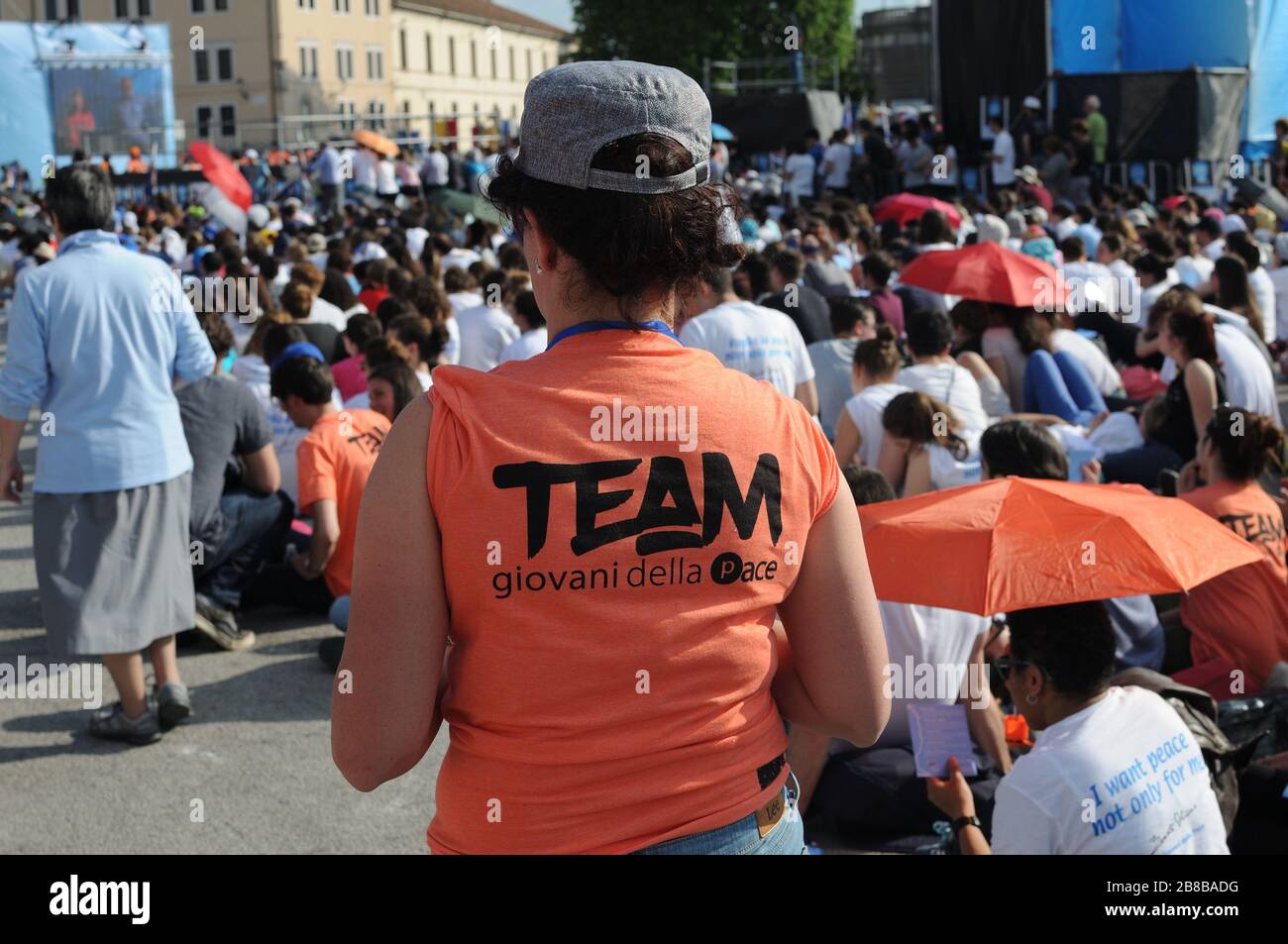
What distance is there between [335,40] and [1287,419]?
64068 mm

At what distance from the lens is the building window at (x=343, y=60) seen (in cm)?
6856

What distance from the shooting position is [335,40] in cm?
6825

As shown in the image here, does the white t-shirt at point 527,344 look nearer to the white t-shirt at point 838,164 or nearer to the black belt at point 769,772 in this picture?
the black belt at point 769,772

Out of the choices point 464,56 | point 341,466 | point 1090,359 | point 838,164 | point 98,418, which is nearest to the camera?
point 98,418

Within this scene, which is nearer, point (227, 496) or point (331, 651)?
point (331, 651)

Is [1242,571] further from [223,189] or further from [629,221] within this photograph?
[223,189]

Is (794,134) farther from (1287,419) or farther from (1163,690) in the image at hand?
(1163,690)

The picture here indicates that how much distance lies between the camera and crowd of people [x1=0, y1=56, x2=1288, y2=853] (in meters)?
1.65

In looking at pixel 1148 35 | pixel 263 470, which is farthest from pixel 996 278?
pixel 1148 35

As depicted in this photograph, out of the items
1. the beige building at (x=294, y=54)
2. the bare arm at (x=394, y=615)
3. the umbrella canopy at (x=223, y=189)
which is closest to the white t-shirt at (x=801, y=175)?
the umbrella canopy at (x=223, y=189)

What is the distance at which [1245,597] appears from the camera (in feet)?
16.0

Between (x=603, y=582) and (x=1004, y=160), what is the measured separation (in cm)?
2092

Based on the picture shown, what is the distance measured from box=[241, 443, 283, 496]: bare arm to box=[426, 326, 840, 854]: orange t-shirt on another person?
5.10 m

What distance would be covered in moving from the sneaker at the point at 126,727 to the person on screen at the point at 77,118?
4179cm
